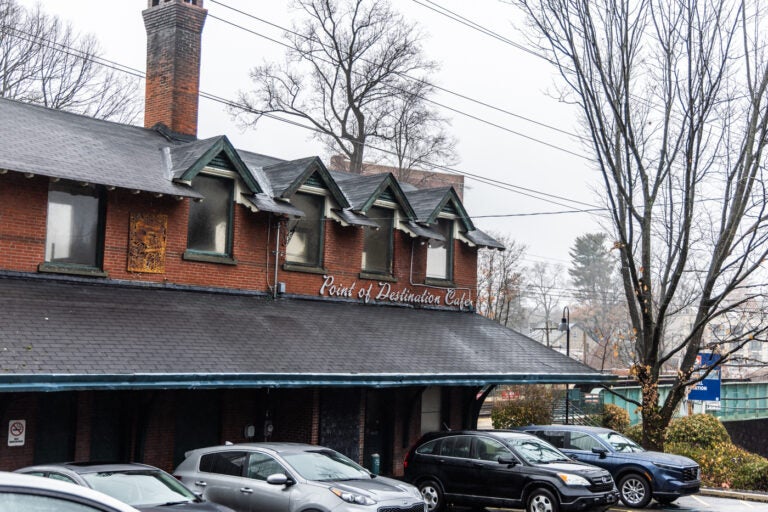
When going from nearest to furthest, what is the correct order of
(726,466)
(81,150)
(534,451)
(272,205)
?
(534,451)
(81,150)
(272,205)
(726,466)

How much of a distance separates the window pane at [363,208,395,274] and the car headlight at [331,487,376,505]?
37.3ft

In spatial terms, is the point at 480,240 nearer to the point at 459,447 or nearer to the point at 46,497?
the point at 459,447

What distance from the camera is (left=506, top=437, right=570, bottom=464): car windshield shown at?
1641 centimetres

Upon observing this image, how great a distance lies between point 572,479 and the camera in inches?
615

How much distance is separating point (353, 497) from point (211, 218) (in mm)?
9543

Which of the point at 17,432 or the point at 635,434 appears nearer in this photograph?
the point at 17,432

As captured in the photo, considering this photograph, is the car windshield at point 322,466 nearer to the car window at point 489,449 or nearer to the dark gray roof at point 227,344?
the dark gray roof at point 227,344

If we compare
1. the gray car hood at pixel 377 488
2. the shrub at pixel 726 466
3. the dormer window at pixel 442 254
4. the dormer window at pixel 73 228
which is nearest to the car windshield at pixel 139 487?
the gray car hood at pixel 377 488

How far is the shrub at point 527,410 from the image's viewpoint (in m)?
29.9

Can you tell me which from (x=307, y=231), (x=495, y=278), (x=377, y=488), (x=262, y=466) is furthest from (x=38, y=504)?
(x=495, y=278)

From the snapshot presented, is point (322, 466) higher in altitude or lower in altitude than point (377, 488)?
higher

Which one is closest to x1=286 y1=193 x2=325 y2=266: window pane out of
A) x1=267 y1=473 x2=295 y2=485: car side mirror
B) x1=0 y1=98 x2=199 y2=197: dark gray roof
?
x1=0 y1=98 x2=199 y2=197: dark gray roof

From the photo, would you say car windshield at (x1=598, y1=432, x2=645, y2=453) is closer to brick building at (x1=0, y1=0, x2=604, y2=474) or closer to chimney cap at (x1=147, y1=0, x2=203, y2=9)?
brick building at (x1=0, y1=0, x2=604, y2=474)

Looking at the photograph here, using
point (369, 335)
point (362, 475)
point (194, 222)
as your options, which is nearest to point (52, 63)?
point (194, 222)
